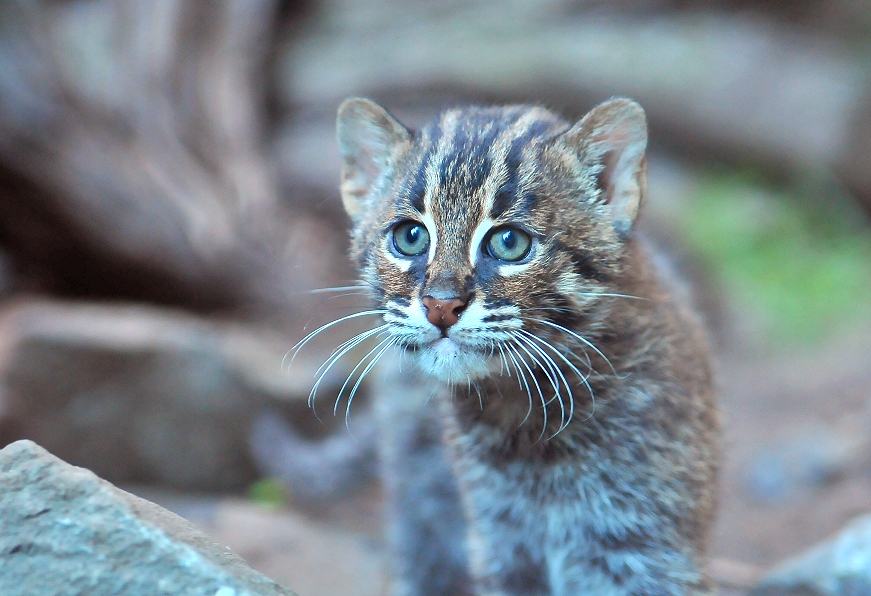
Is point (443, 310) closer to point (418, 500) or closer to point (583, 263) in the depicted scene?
point (583, 263)

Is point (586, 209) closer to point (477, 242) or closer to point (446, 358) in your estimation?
point (477, 242)

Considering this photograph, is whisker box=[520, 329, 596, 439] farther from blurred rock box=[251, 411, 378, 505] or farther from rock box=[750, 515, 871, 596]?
blurred rock box=[251, 411, 378, 505]

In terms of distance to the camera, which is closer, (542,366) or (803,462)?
(542,366)

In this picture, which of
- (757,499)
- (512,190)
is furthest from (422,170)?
(757,499)

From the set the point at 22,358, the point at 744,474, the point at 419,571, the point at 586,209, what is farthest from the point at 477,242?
the point at 744,474

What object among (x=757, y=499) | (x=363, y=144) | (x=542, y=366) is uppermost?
(x=363, y=144)
